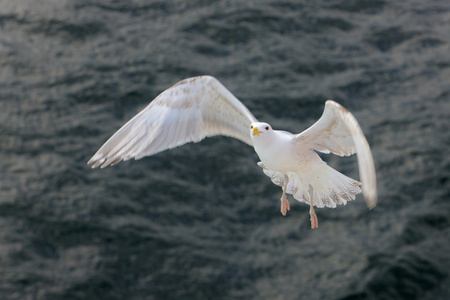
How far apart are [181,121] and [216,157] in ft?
15.9

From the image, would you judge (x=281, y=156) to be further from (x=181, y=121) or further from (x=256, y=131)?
(x=181, y=121)

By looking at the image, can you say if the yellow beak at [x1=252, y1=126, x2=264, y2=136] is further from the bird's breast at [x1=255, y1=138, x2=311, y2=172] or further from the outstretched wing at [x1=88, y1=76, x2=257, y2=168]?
the outstretched wing at [x1=88, y1=76, x2=257, y2=168]

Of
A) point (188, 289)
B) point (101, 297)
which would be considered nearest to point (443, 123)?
point (188, 289)

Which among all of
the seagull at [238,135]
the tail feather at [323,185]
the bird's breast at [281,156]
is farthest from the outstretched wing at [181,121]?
the tail feather at [323,185]

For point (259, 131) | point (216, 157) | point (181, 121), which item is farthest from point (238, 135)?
point (216, 157)

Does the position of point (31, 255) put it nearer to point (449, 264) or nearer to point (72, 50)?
point (72, 50)

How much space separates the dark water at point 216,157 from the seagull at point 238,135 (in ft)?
13.0

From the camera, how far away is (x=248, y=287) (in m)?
11.7

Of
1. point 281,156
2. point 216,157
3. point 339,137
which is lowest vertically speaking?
point 216,157

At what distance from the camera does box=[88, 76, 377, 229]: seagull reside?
734 centimetres

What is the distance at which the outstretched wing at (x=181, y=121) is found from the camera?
7.64 metres

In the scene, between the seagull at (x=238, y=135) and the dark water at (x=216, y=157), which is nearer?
the seagull at (x=238, y=135)

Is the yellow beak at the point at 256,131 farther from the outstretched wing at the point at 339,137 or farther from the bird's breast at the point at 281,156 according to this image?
the outstretched wing at the point at 339,137

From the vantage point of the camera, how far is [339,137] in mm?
7359
